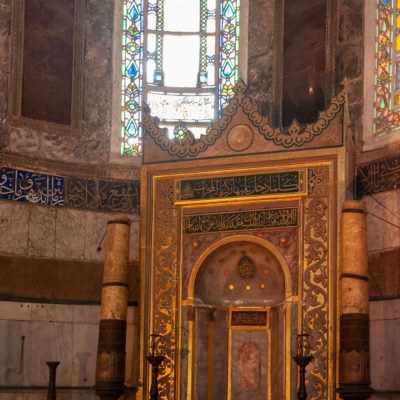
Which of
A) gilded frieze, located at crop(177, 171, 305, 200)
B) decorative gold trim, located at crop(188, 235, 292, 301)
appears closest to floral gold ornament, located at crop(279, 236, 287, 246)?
decorative gold trim, located at crop(188, 235, 292, 301)

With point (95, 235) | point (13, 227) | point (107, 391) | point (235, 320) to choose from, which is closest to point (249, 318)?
point (235, 320)

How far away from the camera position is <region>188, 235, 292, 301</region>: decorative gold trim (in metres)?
8.49

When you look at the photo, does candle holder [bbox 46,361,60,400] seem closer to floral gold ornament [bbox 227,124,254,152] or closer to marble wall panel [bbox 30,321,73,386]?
marble wall panel [bbox 30,321,73,386]

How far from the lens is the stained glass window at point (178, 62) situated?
1036 cm

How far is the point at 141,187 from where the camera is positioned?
30.4 feet

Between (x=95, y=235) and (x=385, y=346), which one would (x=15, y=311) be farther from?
(x=385, y=346)

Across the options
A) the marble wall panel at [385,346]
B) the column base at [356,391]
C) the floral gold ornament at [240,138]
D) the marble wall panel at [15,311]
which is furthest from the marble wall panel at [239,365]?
the marble wall panel at [15,311]

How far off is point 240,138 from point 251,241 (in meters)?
1.05

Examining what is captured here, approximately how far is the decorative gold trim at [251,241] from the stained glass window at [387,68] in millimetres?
1667

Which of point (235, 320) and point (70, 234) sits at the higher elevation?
point (70, 234)

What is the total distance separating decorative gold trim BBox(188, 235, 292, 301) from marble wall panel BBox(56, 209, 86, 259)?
1.40 metres

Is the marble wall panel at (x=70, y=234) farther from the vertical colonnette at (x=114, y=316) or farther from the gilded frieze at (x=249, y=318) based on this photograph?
the gilded frieze at (x=249, y=318)

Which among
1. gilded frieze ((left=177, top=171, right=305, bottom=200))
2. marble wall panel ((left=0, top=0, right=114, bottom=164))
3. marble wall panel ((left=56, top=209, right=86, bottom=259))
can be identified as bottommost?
marble wall panel ((left=56, top=209, right=86, bottom=259))

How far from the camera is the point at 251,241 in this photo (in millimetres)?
8727
